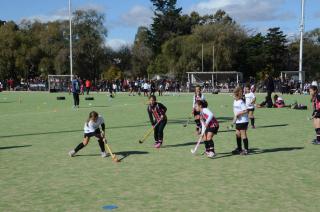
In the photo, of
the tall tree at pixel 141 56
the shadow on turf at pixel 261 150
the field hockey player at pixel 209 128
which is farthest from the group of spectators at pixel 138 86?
the field hockey player at pixel 209 128

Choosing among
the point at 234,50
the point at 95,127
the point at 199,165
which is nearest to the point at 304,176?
the point at 199,165

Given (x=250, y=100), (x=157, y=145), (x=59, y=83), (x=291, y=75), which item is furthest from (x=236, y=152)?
(x=59, y=83)

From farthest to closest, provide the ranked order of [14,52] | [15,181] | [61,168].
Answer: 1. [14,52]
2. [61,168]
3. [15,181]

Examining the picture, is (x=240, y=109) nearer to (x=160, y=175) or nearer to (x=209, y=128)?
(x=209, y=128)

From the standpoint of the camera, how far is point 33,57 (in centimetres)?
7925

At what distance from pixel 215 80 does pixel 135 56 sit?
3372 centimetres

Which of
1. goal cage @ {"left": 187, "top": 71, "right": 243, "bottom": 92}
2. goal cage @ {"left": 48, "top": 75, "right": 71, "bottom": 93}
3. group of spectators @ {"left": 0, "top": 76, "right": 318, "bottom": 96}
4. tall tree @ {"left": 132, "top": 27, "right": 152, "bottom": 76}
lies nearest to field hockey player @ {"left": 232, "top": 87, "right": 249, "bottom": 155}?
group of spectators @ {"left": 0, "top": 76, "right": 318, "bottom": 96}

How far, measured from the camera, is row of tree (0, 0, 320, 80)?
244 feet

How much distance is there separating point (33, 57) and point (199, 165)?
72.8 m

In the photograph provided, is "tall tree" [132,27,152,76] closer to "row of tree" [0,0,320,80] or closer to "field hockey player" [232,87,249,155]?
"row of tree" [0,0,320,80]

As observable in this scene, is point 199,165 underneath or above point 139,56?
underneath

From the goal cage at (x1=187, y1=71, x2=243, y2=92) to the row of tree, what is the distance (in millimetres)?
11993

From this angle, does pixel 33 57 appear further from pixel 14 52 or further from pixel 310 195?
pixel 310 195

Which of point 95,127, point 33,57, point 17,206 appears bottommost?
point 17,206
